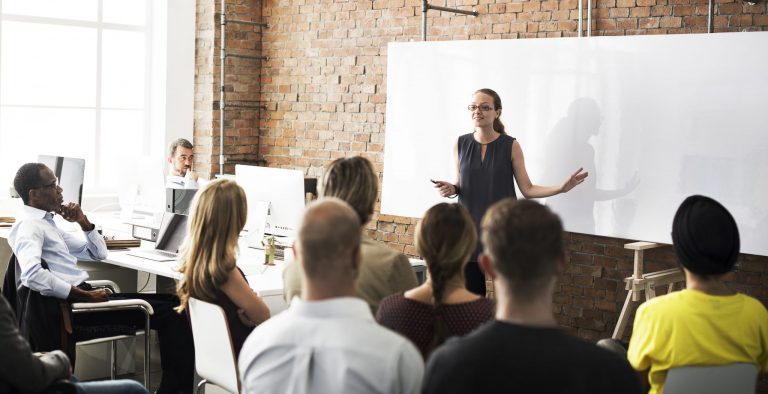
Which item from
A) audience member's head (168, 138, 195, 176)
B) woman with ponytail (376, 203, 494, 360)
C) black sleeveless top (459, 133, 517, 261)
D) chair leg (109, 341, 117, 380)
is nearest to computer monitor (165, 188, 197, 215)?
chair leg (109, 341, 117, 380)

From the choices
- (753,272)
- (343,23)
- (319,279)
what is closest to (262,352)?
(319,279)

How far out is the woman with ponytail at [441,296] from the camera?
101 inches

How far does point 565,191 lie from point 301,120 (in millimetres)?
3411

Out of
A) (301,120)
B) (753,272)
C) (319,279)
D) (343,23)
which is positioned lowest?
(753,272)

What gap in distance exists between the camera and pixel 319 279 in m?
2.01

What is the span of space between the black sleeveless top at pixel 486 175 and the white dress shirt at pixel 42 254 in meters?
2.15

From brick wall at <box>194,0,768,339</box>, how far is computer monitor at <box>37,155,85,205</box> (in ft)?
7.23

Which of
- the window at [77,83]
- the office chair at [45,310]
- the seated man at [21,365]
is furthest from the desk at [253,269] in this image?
the window at [77,83]

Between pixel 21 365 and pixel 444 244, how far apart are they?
4.12 feet

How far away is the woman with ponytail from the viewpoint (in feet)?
8.44

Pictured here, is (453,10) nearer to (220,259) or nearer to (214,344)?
(220,259)

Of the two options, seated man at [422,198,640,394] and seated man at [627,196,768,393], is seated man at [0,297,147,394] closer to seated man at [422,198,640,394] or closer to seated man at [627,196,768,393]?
seated man at [422,198,640,394]

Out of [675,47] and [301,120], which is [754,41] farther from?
[301,120]

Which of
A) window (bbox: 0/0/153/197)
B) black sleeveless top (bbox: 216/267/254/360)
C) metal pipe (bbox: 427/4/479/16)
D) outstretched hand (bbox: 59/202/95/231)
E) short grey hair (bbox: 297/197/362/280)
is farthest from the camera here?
→ window (bbox: 0/0/153/197)
